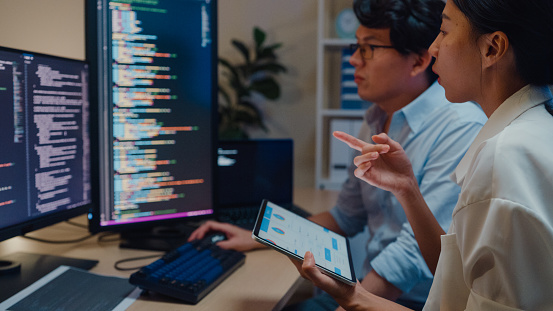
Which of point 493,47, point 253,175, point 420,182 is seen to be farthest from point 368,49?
point 493,47

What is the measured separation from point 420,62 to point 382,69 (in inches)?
4.3

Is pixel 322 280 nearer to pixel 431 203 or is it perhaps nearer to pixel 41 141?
pixel 431 203

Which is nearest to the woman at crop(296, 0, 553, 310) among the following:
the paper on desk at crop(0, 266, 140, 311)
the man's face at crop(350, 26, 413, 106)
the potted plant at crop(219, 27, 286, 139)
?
the paper on desk at crop(0, 266, 140, 311)

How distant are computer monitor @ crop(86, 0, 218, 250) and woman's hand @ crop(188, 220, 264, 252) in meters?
0.04

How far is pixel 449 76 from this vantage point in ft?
3.06

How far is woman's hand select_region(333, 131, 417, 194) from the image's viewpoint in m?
1.13

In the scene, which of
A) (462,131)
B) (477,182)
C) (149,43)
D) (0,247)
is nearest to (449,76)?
(477,182)

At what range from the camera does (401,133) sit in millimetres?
1447

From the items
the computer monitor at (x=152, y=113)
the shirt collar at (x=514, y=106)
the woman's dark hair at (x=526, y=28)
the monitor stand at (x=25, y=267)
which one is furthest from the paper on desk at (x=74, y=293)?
the woman's dark hair at (x=526, y=28)

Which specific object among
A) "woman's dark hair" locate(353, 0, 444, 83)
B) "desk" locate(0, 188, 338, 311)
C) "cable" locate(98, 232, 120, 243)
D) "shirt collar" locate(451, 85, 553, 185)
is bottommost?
"desk" locate(0, 188, 338, 311)

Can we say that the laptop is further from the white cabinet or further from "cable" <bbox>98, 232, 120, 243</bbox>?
the white cabinet

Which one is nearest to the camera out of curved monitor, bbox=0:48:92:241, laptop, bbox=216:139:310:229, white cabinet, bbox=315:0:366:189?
curved monitor, bbox=0:48:92:241

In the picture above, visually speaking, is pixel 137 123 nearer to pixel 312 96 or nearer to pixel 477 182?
pixel 477 182

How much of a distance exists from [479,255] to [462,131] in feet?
2.18
